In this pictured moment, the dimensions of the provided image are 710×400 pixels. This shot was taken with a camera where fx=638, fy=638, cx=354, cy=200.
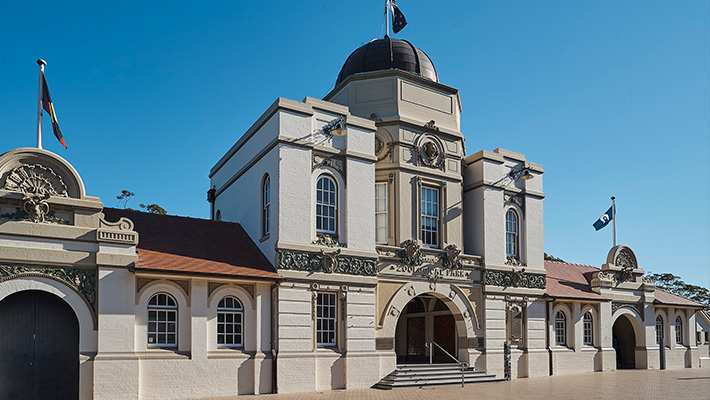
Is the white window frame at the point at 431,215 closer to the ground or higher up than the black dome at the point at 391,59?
closer to the ground

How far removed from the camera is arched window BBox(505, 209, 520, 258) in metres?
25.6

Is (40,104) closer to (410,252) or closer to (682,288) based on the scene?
(410,252)

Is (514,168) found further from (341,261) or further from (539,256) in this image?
(341,261)

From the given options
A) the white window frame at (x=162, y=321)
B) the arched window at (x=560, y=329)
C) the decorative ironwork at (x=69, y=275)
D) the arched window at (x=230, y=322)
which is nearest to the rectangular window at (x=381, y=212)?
the arched window at (x=230, y=322)

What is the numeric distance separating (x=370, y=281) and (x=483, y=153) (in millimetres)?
7449

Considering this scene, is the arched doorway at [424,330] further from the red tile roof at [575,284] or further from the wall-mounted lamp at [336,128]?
the wall-mounted lamp at [336,128]

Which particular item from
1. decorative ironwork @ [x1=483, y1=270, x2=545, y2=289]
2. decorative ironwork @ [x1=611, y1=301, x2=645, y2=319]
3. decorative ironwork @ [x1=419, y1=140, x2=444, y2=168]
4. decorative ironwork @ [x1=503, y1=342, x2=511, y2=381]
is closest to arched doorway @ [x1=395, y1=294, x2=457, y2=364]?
decorative ironwork @ [x1=503, y1=342, x2=511, y2=381]

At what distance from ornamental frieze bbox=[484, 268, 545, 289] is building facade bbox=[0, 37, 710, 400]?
0.07 metres

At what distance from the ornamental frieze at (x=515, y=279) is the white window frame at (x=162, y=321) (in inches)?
464

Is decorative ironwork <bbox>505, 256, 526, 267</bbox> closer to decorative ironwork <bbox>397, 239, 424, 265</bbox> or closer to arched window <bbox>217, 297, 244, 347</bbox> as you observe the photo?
decorative ironwork <bbox>397, 239, 424, 265</bbox>

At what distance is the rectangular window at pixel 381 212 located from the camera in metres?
22.6

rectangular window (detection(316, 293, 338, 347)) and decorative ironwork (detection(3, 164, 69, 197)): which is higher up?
decorative ironwork (detection(3, 164, 69, 197))

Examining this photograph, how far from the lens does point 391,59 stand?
83.4 ft

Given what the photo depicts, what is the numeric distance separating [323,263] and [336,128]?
434cm
